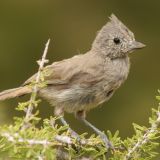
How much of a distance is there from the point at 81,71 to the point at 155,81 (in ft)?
13.7

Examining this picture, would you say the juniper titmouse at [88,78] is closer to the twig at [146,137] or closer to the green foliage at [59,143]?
the green foliage at [59,143]

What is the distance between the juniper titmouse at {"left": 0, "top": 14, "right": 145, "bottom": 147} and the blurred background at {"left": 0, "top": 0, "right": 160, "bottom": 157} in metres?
3.37

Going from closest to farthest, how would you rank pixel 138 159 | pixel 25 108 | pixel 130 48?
pixel 25 108 < pixel 138 159 < pixel 130 48

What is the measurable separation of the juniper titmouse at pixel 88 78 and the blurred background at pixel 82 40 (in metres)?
3.37

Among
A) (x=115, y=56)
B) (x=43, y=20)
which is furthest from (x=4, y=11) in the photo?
(x=115, y=56)

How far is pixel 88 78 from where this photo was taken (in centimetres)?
586

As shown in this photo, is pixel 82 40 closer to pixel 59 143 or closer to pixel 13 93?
pixel 13 93

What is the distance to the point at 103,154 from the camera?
411 cm

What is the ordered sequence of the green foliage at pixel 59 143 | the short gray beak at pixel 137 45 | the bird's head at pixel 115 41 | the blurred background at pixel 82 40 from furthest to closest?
the blurred background at pixel 82 40, the bird's head at pixel 115 41, the short gray beak at pixel 137 45, the green foliage at pixel 59 143

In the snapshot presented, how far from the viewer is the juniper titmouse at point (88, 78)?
5.79 meters

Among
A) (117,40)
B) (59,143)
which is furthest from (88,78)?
(59,143)

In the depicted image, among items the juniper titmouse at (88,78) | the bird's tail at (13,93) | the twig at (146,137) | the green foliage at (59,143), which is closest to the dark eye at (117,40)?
the juniper titmouse at (88,78)

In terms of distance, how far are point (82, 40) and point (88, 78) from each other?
4059mm

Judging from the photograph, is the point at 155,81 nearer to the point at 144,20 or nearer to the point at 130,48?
the point at 144,20
